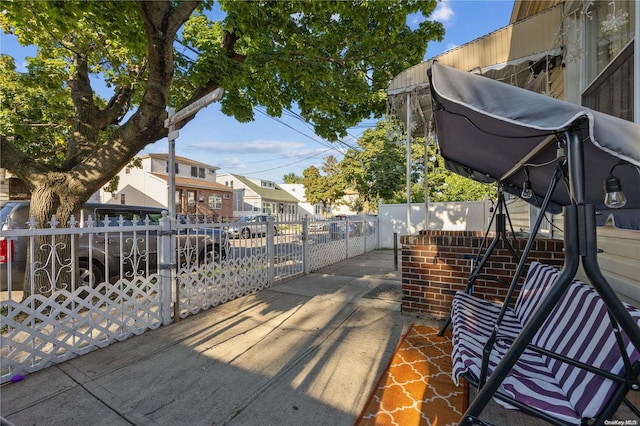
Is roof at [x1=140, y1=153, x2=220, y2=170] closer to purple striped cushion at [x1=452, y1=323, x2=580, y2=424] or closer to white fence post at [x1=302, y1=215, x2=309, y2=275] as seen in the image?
white fence post at [x1=302, y1=215, x2=309, y2=275]

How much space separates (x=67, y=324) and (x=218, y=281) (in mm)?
1914

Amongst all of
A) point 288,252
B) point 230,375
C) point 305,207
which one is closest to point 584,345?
point 230,375

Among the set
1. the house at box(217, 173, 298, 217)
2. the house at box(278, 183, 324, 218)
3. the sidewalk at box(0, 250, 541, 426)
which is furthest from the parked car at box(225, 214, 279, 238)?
the house at box(278, 183, 324, 218)

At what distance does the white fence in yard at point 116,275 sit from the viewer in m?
2.72

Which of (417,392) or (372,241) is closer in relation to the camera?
(417,392)

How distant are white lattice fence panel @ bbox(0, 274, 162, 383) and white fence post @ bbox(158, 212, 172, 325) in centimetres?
7

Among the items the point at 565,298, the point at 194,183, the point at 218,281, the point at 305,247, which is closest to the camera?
the point at 565,298

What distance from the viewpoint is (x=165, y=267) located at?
12.6ft

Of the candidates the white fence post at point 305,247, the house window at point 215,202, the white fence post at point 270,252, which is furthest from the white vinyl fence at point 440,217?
the house window at point 215,202

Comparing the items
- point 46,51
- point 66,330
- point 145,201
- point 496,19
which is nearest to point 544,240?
point 66,330

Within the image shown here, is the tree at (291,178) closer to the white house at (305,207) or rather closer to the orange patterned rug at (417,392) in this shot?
the white house at (305,207)

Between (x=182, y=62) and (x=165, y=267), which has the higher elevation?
(x=182, y=62)

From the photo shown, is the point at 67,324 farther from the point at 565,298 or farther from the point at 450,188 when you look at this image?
the point at 450,188

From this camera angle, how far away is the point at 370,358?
285 cm
